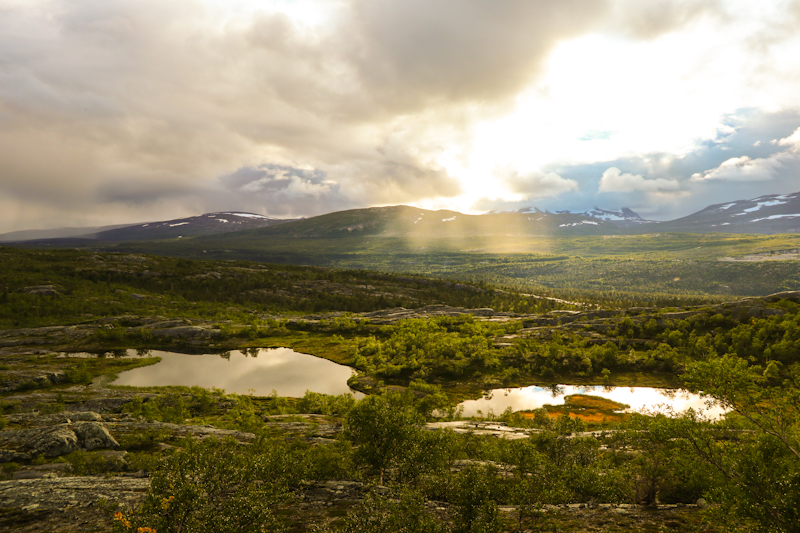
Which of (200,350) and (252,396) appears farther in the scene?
(200,350)

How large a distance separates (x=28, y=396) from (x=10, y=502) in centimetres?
5280

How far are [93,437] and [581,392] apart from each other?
85.5 meters

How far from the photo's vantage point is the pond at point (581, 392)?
65.4m

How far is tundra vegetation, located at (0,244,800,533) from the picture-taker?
18.5 meters

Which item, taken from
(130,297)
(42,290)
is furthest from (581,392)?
(42,290)

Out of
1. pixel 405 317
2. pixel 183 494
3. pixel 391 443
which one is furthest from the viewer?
pixel 405 317

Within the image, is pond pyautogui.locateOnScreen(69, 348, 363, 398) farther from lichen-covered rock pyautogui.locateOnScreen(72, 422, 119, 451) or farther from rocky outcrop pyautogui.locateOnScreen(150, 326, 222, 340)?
lichen-covered rock pyautogui.locateOnScreen(72, 422, 119, 451)

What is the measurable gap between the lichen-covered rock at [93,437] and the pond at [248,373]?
36.9 meters

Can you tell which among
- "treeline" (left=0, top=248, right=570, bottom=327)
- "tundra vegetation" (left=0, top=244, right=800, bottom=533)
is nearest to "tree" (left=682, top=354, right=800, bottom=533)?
"tundra vegetation" (left=0, top=244, right=800, bottom=533)

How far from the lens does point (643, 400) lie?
7031cm

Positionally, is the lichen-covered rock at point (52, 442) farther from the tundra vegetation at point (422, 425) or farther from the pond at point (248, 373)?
the pond at point (248, 373)

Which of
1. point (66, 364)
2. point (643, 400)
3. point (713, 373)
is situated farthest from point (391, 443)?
point (66, 364)

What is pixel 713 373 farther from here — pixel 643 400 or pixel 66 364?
pixel 66 364

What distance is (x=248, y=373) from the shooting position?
8656 cm
